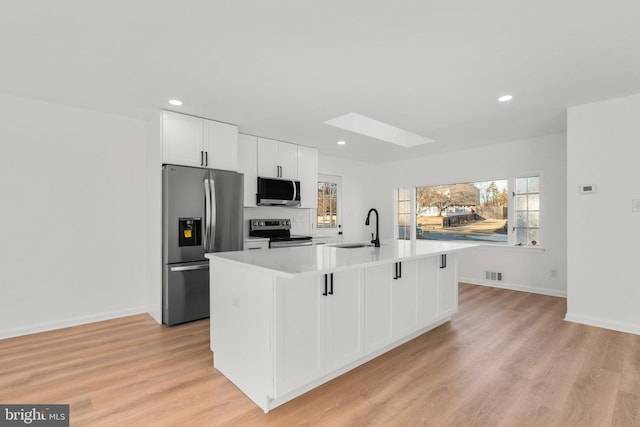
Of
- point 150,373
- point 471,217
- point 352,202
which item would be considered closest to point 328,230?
point 352,202

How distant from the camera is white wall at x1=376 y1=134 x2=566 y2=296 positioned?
15.2ft

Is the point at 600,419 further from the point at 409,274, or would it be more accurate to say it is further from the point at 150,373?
the point at 150,373

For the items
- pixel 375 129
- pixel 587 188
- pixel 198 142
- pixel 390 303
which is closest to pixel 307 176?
pixel 375 129

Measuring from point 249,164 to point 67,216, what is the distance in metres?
2.18

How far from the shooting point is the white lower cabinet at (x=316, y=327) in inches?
74.7

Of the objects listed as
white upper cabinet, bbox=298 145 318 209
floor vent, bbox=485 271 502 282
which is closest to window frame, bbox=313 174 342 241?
white upper cabinet, bbox=298 145 318 209

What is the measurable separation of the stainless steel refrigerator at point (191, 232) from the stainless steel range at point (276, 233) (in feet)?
2.92

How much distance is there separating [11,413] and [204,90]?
2.73 metres

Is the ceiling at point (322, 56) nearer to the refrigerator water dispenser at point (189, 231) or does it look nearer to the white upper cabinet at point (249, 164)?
the white upper cabinet at point (249, 164)

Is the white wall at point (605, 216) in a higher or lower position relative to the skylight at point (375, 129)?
lower

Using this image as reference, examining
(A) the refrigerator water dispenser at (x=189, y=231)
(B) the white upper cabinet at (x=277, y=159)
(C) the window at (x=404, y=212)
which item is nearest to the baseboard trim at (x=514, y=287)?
(C) the window at (x=404, y=212)

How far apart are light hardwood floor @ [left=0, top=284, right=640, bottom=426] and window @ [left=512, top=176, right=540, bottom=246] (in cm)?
197

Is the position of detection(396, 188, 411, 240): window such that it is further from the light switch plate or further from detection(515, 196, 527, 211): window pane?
the light switch plate

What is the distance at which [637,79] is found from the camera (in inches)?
110
